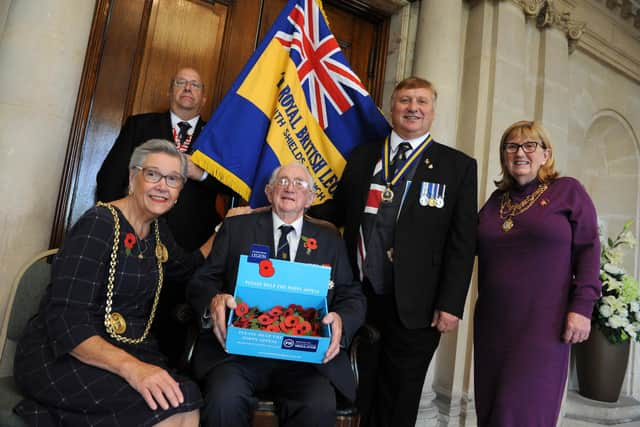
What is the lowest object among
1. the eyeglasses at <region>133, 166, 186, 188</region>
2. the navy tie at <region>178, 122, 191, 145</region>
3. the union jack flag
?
the eyeglasses at <region>133, 166, 186, 188</region>

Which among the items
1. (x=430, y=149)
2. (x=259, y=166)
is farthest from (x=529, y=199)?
(x=259, y=166)

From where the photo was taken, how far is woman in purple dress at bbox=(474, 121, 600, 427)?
2.04 m

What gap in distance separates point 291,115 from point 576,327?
70.9 inches

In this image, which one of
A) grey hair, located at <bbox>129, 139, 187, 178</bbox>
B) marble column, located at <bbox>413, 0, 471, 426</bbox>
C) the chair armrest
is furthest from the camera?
marble column, located at <bbox>413, 0, 471, 426</bbox>

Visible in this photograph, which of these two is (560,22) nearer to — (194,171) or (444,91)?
(444,91)

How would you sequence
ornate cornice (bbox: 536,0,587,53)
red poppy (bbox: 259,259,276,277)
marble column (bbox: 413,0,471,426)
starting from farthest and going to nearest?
ornate cornice (bbox: 536,0,587,53) → marble column (bbox: 413,0,471,426) → red poppy (bbox: 259,259,276,277)

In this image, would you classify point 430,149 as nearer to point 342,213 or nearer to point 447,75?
point 342,213

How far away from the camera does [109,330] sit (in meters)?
1.69

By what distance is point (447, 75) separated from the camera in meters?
3.60

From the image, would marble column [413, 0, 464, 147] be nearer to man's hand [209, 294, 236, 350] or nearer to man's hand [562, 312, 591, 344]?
man's hand [562, 312, 591, 344]

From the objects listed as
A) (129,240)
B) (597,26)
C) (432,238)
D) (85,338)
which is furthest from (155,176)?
(597,26)

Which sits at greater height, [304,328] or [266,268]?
[266,268]

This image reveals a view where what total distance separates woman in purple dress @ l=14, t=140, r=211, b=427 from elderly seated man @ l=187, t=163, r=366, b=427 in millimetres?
146

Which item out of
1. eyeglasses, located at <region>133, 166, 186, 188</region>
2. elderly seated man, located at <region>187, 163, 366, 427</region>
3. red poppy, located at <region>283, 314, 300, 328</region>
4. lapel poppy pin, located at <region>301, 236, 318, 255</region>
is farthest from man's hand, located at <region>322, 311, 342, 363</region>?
eyeglasses, located at <region>133, 166, 186, 188</region>
